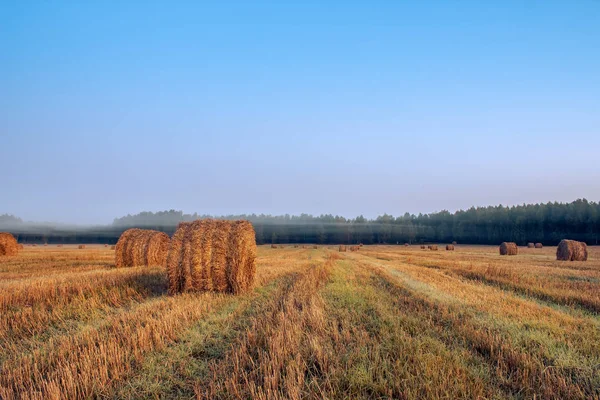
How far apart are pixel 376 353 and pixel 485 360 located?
4.60 feet

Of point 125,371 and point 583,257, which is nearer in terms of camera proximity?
point 125,371

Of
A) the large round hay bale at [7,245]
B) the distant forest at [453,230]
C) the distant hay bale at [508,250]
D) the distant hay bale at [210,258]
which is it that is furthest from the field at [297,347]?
the distant forest at [453,230]

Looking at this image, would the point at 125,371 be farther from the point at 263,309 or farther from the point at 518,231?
the point at 518,231

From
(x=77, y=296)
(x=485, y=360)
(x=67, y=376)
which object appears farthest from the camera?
(x=77, y=296)

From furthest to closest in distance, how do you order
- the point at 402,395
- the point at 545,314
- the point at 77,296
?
the point at 77,296
the point at 545,314
the point at 402,395

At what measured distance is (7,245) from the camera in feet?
77.0

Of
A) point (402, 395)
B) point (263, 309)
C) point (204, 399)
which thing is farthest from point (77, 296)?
point (402, 395)

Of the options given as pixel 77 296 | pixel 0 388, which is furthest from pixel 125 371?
pixel 77 296

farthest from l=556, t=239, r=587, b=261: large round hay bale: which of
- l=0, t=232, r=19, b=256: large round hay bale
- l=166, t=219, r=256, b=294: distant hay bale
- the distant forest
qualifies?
the distant forest

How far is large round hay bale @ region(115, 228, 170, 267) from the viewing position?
1672 cm

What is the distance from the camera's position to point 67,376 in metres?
3.65

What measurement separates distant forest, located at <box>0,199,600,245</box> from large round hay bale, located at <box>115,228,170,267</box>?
6423 centimetres

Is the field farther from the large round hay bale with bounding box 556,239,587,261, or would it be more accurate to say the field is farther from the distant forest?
the distant forest

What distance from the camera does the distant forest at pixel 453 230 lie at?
266 feet
